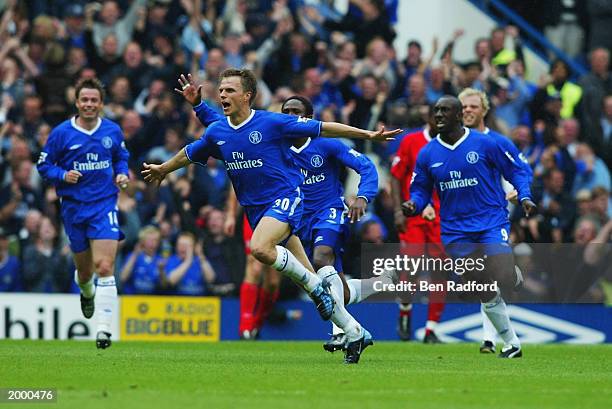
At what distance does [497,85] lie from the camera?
22.1 metres

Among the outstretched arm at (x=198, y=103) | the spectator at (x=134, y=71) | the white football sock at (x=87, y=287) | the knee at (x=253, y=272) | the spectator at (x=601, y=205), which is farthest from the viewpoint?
the spectator at (x=134, y=71)

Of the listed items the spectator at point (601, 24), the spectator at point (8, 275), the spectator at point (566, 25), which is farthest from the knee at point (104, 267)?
the spectator at point (566, 25)

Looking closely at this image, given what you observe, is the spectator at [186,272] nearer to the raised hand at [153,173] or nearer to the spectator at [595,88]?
the spectator at [595,88]

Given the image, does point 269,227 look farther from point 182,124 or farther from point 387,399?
point 182,124

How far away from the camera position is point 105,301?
47.4 ft

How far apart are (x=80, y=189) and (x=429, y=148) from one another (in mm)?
3759

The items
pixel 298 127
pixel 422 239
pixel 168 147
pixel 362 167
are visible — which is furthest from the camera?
pixel 168 147

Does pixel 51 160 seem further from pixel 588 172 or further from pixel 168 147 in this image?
pixel 588 172

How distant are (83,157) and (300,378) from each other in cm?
526

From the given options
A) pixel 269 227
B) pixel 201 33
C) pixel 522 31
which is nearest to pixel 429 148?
pixel 269 227

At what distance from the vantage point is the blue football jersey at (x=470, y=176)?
13984 millimetres

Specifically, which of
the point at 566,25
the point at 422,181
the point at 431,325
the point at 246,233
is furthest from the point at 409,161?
the point at 566,25

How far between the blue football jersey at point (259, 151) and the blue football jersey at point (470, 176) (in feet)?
7.79

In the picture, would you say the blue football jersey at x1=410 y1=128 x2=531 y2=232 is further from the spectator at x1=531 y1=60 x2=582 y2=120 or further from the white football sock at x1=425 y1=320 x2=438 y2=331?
the spectator at x1=531 y1=60 x2=582 y2=120
